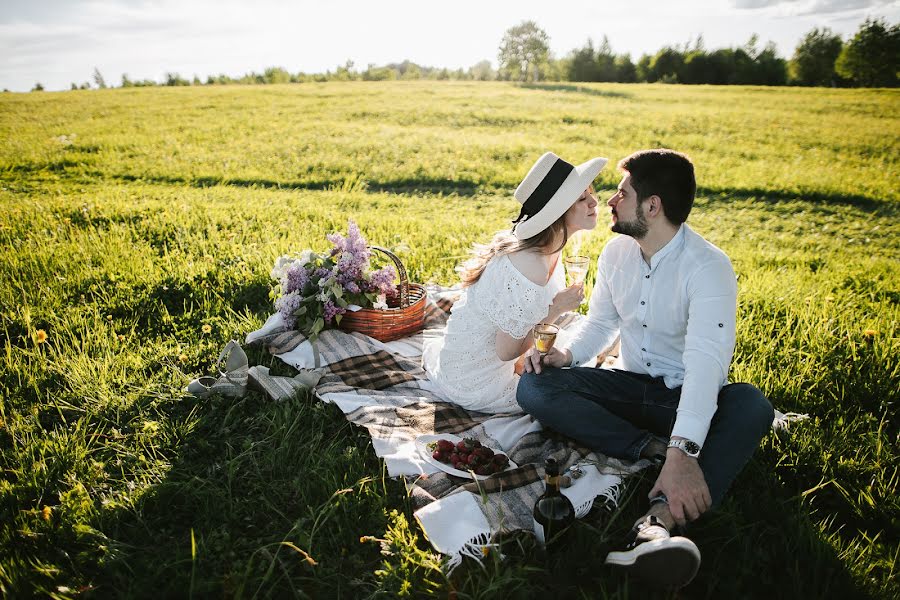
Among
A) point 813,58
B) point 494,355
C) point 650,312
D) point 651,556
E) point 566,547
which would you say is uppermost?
point 813,58

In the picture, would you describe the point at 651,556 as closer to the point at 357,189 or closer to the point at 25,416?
the point at 25,416

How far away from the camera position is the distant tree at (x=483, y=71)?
6053cm

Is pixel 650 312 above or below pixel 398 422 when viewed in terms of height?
above

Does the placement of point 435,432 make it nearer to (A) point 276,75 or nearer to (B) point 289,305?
(B) point 289,305

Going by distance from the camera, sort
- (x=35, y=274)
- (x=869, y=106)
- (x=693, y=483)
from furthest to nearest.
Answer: (x=869, y=106)
(x=35, y=274)
(x=693, y=483)

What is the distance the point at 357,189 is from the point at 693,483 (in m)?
9.63

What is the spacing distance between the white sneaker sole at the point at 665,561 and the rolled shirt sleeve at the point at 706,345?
65cm

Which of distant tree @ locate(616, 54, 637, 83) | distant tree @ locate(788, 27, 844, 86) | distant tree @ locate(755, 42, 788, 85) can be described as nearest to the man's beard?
distant tree @ locate(788, 27, 844, 86)

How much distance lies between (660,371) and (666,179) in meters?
1.19

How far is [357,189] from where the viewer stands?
11328 millimetres

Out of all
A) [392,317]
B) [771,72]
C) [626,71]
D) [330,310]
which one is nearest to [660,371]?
[392,317]

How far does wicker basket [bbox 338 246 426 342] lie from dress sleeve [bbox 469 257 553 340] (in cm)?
151

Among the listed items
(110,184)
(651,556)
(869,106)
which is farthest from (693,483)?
(869,106)

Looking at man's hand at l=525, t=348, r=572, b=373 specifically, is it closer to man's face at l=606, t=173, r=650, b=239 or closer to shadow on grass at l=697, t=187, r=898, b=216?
man's face at l=606, t=173, r=650, b=239
